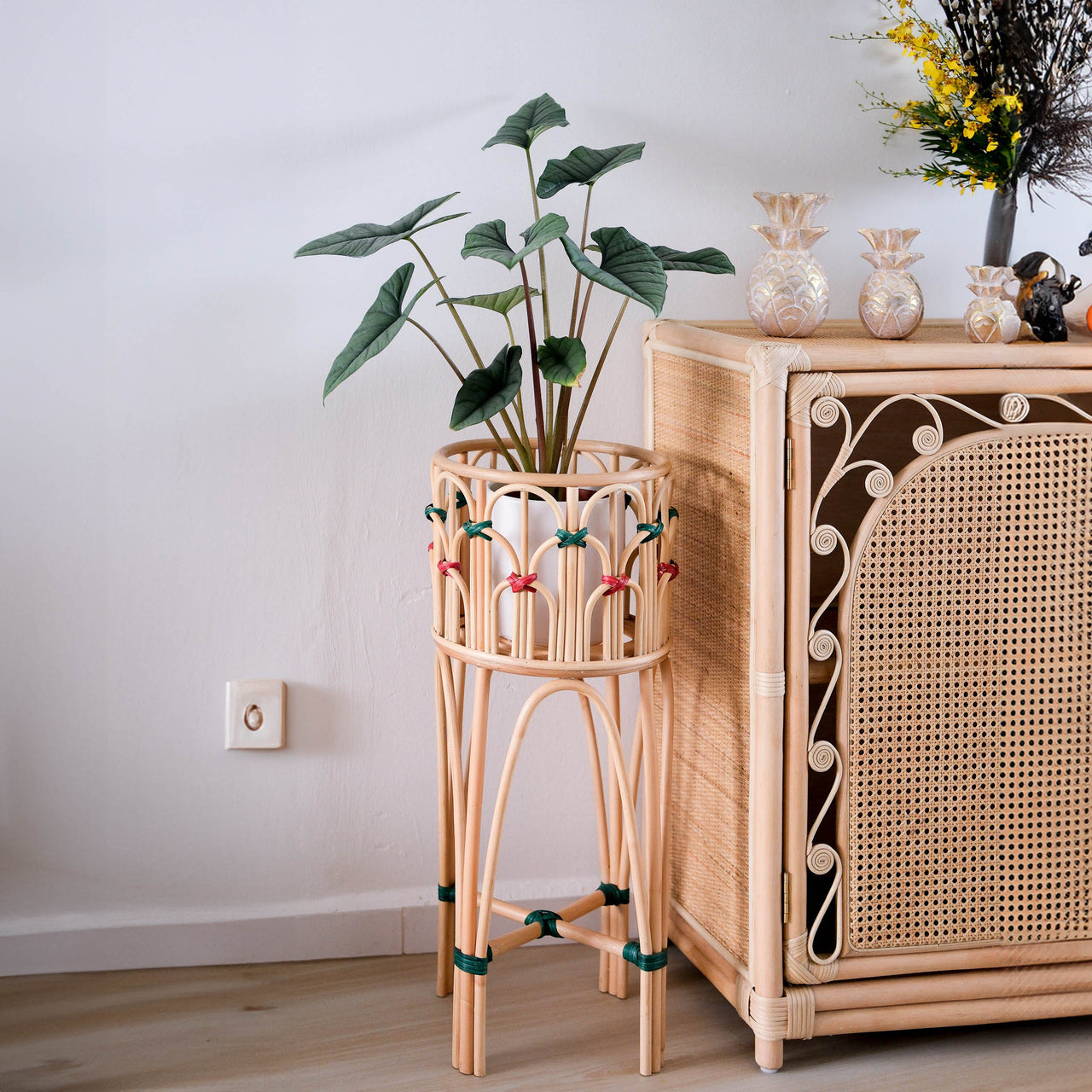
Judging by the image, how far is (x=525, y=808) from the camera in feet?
6.09

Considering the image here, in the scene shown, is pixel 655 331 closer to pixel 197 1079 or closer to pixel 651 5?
pixel 651 5

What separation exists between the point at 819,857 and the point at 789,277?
0.74 metres

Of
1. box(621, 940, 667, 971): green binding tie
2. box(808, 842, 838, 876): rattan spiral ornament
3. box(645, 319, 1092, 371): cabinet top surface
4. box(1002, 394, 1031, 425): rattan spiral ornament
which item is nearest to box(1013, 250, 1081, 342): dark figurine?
box(645, 319, 1092, 371): cabinet top surface

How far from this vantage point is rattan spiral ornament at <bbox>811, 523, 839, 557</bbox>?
142cm

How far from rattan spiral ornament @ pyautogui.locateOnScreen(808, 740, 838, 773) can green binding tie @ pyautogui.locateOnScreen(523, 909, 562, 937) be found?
40cm

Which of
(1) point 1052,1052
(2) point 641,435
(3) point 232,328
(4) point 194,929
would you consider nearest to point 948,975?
(1) point 1052,1052

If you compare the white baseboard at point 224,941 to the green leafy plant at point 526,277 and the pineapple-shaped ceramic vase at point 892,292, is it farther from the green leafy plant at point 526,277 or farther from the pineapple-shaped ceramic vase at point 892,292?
the pineapple-shaped ceramic vase at point 892,292

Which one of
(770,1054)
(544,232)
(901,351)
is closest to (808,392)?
(901,351)

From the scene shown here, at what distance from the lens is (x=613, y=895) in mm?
1620

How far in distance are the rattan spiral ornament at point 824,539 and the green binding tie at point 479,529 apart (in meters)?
0.40

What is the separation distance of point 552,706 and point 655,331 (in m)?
0.61

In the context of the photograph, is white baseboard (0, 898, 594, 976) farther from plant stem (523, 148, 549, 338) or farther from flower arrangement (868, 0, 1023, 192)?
flower arrangement (868, 0, 1023, 192)

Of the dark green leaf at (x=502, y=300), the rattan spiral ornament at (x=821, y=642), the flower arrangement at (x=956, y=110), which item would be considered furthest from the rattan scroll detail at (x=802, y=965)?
the flower arrangement at (x=956, y=110)

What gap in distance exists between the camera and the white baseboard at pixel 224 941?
172 cm
